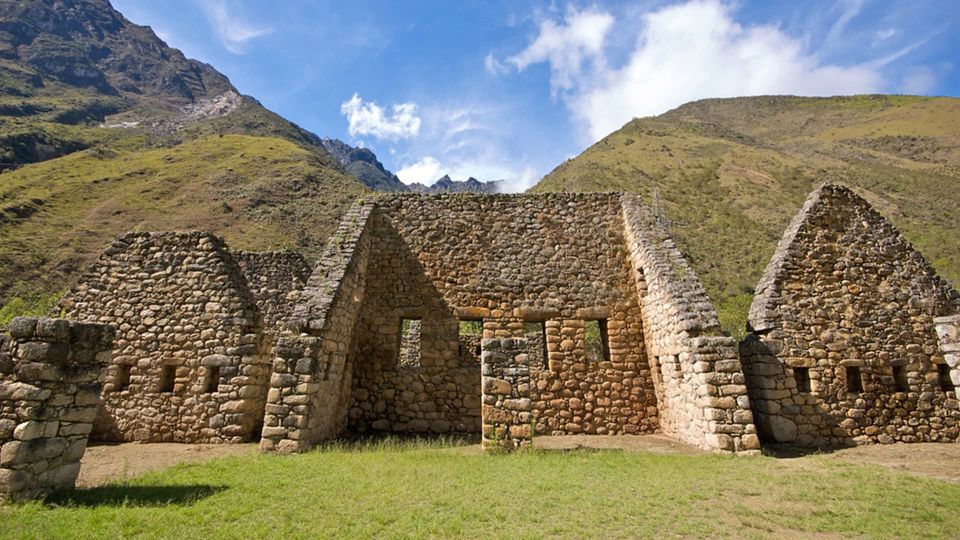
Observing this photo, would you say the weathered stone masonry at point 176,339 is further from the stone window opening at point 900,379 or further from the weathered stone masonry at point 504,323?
the stone window opening at point 900,379

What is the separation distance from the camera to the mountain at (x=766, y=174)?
34156 millimetres

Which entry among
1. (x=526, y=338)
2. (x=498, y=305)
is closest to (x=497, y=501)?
(x=526, y=338)

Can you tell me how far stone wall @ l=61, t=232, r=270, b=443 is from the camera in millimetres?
9805

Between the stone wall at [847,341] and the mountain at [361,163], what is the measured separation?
126 metres

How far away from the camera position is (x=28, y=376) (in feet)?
17.8

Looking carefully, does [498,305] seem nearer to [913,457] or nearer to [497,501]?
[497,501]

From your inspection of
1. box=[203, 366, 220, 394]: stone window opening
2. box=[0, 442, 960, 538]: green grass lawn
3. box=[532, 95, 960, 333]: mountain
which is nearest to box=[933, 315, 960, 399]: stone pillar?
box=[0, 442, 960, 538]: green grass lawn

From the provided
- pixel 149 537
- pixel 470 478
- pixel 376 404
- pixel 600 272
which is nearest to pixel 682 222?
pixel 600 272

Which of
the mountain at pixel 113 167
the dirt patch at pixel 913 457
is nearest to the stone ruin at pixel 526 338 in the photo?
the dirt patch at pixel 913 457

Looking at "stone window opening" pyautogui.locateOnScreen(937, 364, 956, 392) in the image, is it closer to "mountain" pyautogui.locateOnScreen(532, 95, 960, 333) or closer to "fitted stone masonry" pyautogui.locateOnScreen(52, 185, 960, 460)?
"fitted stone masonry" pyautogui.locateOnScreen(52, 185, 960, 460)

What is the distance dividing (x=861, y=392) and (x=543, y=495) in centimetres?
859

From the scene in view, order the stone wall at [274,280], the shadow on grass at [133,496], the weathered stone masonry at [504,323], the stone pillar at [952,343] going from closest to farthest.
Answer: the shadow on grass at [133,496] → the stone pillar at [952,343] → the weathered stone masonry at [504,323] → the stone wall at [274,280]

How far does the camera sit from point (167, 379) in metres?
10.2

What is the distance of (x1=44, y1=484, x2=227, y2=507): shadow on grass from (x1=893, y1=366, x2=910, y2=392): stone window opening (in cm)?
1335
